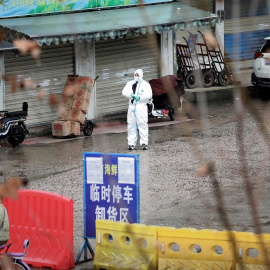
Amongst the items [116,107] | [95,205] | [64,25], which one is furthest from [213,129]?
[95,205]

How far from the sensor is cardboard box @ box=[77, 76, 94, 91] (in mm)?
16812

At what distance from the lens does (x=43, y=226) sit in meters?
8.38

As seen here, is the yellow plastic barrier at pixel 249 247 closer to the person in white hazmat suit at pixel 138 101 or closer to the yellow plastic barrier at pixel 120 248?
the yellow plastic barrier at pixel 120 248

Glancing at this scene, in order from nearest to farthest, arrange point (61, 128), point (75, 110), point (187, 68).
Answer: point (61, 128) → point (75, 110) → point (187, 68)

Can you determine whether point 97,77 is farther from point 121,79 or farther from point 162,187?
point 162,187

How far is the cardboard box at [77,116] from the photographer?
16.6 metres

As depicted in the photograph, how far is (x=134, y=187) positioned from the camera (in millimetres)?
8266

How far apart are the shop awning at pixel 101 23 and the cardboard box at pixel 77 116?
1640mm

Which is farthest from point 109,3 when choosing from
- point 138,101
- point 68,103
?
point 138,101

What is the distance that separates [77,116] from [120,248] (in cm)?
873

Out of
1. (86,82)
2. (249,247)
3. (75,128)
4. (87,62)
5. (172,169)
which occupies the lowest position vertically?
(172,169)

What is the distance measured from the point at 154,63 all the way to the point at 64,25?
3.82 m

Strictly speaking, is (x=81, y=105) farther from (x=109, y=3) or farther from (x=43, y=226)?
(x=43, y=226)

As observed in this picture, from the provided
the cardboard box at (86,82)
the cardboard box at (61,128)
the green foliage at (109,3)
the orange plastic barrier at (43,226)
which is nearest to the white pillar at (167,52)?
the green foliage at (109,3)
